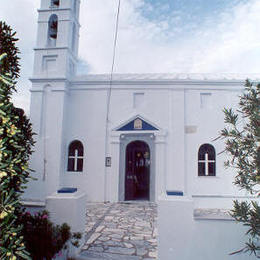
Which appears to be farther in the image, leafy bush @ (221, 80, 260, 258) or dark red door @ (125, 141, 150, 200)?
dark red door @ (125, 141, 150, 200)

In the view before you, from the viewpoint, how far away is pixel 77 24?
10.6 m

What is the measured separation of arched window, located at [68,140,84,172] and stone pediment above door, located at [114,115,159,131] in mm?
1901

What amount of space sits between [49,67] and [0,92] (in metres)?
8.56

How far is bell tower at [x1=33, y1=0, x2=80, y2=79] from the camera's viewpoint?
31.4ft

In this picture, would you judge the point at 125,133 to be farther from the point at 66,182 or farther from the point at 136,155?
the point at 66,182

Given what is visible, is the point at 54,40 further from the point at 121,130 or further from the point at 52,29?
the point at 121,130

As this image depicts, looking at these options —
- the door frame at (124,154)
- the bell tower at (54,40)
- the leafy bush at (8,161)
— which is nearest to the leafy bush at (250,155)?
the leafy bush at (8,161)

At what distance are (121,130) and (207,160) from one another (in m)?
3.92

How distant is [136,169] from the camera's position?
9.78m

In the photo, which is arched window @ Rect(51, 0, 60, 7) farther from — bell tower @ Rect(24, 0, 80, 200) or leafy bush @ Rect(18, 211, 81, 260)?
leafy bush @ Rect(18, 211, 81, 260)

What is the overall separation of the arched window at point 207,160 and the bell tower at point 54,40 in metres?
6.86

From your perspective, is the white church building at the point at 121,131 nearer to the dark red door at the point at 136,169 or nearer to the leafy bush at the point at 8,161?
the dark red door at the point at 136,169

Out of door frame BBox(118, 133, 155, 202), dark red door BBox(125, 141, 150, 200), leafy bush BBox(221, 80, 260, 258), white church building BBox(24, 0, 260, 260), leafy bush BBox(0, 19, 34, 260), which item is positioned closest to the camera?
leafy bush BBox(0, 19, 34, 260)

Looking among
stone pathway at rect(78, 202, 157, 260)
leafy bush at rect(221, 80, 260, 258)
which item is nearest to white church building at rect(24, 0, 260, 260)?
stone pathway at rect(78, 202, 157, 260)
